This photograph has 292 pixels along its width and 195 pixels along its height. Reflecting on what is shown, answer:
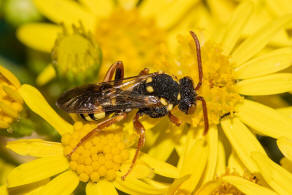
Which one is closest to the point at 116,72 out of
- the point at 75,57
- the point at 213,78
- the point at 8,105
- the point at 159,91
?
the point at 75,57

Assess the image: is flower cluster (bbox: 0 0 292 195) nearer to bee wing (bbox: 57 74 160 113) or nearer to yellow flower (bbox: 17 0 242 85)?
yellow flower (bbox: 17 0 242 85)

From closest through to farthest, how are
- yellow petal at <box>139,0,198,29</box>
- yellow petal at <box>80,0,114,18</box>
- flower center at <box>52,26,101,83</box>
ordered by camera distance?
1. flower center at <box>52,26,101,83</box>
2. yellow petal at <box>139,0,198,29</box>
3. yellow petal at <box>80,0,114,18</box>

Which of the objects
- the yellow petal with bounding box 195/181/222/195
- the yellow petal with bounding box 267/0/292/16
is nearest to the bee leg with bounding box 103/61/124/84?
the yellow petal with bounding box 195/181/222/195

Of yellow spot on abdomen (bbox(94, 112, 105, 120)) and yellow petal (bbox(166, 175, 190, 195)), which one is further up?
yellow spot on abdomen (bbox(94, 112, 105, 120))

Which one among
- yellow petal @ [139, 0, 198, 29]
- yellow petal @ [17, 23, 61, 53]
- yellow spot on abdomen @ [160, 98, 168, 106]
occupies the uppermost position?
yellow petal @ [139, 0, 198, 29]

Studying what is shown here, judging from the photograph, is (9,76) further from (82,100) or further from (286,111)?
(286,111)

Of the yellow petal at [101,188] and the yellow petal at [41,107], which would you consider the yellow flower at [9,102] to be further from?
the yellow petal at [101,188]

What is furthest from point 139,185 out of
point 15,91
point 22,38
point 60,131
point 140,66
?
point 22,38
